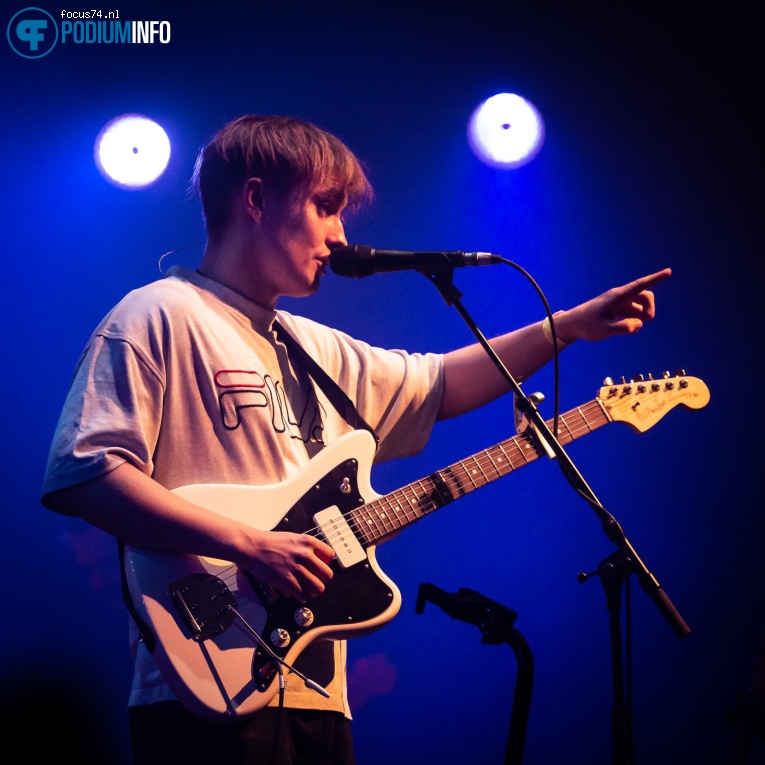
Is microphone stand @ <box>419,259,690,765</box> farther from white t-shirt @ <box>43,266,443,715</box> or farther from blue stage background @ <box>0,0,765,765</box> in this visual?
blue stage background @ <box>0,0,765,765</box>

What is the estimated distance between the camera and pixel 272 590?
1.81 meters

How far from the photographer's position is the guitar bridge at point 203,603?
173 cm

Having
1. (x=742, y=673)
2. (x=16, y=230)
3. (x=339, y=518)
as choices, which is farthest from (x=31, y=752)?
(x=742, y=673)

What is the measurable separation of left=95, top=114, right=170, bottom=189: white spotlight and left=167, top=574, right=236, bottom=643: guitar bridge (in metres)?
1.70

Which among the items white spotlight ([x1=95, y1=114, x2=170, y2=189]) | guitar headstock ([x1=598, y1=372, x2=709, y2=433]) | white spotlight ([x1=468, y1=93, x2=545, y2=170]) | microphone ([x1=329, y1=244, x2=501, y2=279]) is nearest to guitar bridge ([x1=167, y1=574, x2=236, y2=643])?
microphone ([x1=329, y1=244, x2=501, y2=279])

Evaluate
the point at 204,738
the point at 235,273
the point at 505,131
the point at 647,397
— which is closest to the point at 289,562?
the point at 204,738

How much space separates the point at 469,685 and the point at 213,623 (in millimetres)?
1538

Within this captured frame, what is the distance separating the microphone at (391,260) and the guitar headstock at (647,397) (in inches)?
25.9

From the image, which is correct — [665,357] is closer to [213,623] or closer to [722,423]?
[722,423]

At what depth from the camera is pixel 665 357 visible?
3.25 m

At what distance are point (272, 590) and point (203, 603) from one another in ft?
0.51

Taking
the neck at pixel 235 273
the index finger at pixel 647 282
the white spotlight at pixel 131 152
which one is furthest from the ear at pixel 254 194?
the index finger at pixel 647 282

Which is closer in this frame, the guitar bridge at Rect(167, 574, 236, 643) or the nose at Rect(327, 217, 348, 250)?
the guitar bridge at Rect(167, 574, 236, 643)

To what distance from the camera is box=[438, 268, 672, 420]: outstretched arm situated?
223 centimetres
